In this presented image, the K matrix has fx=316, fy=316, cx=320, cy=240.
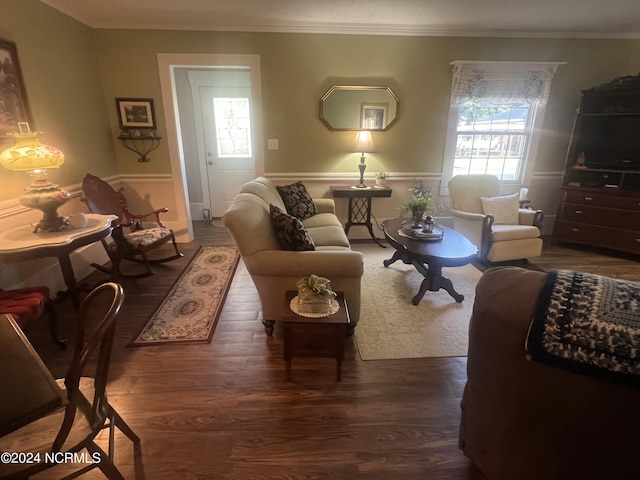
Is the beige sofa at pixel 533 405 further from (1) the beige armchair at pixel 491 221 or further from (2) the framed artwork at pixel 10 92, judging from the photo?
(2) the framed artwork at pixel 10 92

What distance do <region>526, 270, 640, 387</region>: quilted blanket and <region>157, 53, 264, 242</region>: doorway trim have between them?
3717 mm

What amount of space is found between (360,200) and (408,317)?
2.21m

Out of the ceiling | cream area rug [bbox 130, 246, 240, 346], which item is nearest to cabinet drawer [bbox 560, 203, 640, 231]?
the ceiling

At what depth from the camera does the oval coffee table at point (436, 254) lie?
244 cm

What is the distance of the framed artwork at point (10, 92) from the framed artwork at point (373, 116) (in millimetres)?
3326

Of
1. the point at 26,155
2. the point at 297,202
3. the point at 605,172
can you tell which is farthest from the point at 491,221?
the point at 26,155

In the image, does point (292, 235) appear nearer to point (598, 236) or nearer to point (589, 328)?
point (589, 328)

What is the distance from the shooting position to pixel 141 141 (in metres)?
3.96

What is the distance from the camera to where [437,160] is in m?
4.30

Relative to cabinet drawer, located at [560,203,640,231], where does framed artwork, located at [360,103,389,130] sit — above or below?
above

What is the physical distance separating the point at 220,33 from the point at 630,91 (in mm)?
4706

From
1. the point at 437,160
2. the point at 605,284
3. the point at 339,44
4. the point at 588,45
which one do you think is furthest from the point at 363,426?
the point at 588,45

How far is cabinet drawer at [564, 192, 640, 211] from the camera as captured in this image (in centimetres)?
352

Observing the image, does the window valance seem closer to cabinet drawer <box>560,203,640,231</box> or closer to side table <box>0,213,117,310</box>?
cabinet drawer <box>560,203,640,231</box>
